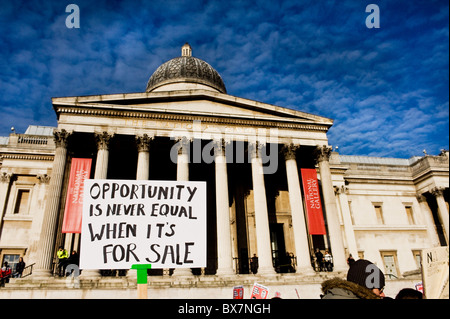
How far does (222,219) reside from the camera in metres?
18.9

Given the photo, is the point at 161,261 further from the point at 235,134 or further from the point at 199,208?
the point at 235,134

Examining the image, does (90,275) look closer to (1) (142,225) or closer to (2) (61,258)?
(2) (61,258)

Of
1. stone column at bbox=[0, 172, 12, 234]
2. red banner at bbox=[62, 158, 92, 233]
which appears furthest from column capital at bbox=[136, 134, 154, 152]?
stone column at bbox=[0, 172, 12, 234]

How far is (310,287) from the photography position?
17.5 metres

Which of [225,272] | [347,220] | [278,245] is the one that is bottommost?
[225,272]

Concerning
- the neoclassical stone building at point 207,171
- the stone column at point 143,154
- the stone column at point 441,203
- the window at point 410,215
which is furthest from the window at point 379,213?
the stone column at point 143,154

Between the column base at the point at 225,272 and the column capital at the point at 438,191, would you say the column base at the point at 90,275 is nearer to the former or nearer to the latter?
the column base at the point at 225,272

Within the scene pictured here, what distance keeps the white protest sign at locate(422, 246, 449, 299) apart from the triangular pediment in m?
17.3

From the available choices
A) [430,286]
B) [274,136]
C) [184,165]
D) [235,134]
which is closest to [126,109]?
[184,165]

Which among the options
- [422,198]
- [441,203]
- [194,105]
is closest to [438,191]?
[441,203]

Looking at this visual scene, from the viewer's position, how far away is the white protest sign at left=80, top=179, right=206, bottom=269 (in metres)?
6.15

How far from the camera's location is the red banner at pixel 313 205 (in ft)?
67.5

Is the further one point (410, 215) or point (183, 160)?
point (410, 215)

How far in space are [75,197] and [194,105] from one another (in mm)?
9236
